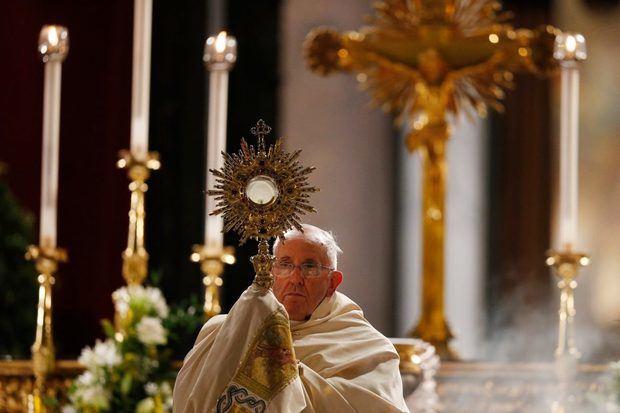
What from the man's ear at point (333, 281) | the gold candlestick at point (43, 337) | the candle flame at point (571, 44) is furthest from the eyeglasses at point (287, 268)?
the candle flame at point (571, 44)

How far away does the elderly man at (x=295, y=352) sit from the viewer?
3645 millimetres

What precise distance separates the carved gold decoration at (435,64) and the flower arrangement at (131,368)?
1276mm

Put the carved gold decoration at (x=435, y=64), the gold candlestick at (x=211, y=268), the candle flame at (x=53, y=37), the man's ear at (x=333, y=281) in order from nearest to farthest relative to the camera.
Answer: the man's ear at (x=333, y=281) → the gold candlestick at (x=211, y=268) → the candle flame at (x=53, y=37) → the carved gold decoration at (x=435, y=64)

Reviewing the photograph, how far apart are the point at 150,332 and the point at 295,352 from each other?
52.8 inches

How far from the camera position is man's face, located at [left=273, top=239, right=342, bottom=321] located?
4.04 metres

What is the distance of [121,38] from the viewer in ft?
26.0

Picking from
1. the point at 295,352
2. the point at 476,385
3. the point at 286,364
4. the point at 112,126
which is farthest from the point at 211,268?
the point at 112,126

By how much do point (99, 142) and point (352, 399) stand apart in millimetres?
4320

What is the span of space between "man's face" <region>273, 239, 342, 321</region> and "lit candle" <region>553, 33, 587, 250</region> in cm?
149

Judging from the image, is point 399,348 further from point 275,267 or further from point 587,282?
point 587,282

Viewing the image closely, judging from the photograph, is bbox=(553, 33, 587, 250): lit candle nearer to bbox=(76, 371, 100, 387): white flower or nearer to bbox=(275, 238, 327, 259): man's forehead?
bbox=(275, 238, 327, 259): man's forehead

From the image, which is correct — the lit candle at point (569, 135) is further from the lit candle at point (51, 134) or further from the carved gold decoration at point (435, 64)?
the lit candle at point (51, 134)

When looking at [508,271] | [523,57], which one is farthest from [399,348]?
[508,271]

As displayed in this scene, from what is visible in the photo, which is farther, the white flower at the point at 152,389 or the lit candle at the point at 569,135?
the lit candle at the point at 569,135
